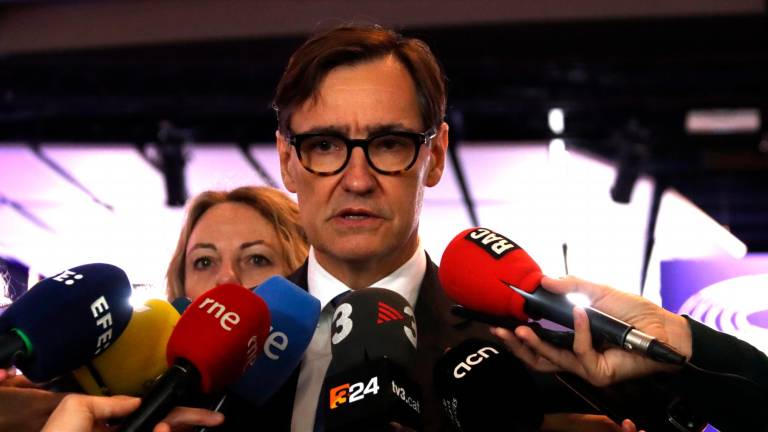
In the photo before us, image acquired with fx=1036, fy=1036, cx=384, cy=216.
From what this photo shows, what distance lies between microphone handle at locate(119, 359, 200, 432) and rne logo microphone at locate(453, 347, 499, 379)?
354 millimetres

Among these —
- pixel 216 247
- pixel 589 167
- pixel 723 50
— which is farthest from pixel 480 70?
pixel 216 247

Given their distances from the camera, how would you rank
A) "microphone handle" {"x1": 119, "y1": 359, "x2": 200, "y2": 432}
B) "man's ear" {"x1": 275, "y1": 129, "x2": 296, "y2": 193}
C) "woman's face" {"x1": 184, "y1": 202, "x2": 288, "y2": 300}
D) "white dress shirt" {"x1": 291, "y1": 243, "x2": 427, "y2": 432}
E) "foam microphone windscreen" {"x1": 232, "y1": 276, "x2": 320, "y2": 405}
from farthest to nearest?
"woman's face" {"x1": 184, "y1": 202, "x2": 288, "y2": 300} → "man's ear" {"x1": 275, "y1": 129, "x2": 296, "y2": 193} → "white dress shirt" {"x1": 291, "y1": 243, "x2": 427, "y2": 432} → "foam microphone windscreen" {"x1": 232, "y1": 276, "x2": 320, "y2": 405} → "microphone handle" {"x1": 119, "y1": 359, "x2": 200, "y2": 432}

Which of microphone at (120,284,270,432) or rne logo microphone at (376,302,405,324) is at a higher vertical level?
microphone at (120,284,270,432)

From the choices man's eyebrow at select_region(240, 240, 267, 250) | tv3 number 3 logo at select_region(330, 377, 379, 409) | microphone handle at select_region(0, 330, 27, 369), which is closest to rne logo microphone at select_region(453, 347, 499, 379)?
tv3 number 3 logo at select_region(330, 377, 379, 409)

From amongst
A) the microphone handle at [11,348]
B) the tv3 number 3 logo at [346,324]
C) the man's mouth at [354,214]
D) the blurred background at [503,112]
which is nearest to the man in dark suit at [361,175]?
the man's mouth at [354,214]

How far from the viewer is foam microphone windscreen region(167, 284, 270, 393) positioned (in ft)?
4.46

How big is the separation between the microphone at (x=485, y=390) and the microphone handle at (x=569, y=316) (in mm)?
88

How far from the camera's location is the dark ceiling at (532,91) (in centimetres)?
517

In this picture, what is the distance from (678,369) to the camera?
1.48 meters

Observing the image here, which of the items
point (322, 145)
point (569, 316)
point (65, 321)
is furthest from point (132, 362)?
point (569, 316)

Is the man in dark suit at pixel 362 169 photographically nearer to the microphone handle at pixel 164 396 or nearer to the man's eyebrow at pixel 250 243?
the microphone handle at pixel 164 396

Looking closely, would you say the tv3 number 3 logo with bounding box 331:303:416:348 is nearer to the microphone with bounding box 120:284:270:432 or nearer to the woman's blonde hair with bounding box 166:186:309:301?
the microphone with bounding box 120:284:270:432

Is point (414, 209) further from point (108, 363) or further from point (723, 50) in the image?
point (723, 50)

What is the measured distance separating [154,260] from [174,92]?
906 millimetres
